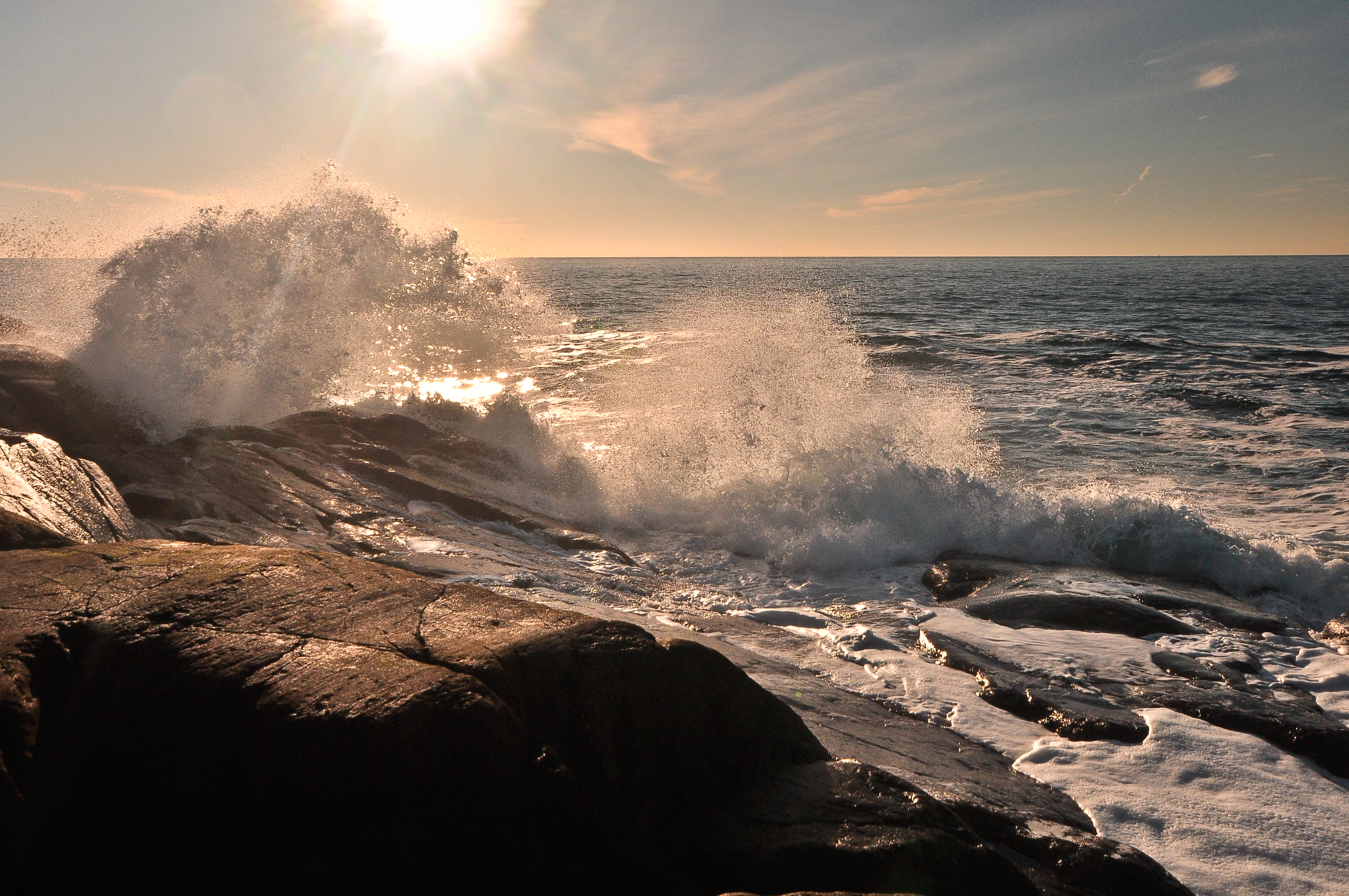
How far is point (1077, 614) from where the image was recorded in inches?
212

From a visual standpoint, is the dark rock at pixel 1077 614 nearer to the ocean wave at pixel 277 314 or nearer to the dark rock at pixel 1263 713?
the dark rock at pixel 1263 713

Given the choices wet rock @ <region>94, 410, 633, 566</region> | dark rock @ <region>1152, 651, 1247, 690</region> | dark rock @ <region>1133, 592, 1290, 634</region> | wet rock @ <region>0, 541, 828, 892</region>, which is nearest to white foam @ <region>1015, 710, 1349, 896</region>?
dark rock @ <region>1152, 651, 1247, 690</region>

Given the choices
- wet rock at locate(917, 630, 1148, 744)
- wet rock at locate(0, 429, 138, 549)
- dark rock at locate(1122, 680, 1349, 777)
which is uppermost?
wet rock at locate(0, 429, 138, 549)

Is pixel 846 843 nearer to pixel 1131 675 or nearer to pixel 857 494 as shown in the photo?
pixel 1131 675

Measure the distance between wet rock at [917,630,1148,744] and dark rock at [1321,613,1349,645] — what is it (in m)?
2.32

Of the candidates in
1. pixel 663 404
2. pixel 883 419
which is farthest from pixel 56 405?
pixel 883 419

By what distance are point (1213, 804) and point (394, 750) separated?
132 inches

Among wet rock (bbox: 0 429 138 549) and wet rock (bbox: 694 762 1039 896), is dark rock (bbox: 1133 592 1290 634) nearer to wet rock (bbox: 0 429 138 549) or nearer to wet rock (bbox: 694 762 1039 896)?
wet rock (bbox: 694 762 1039 896)

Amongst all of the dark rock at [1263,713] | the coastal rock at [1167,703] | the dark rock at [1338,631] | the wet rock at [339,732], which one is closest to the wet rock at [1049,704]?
the coastal rock at [1167,703]

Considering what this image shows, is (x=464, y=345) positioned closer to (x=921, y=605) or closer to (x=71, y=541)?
(x=921, y=605)

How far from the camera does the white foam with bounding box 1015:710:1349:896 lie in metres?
2.90

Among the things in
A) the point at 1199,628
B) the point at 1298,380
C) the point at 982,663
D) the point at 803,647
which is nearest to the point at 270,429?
the point at 803,647

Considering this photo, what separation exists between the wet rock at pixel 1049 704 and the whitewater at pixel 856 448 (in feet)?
0.33

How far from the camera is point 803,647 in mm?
4914
